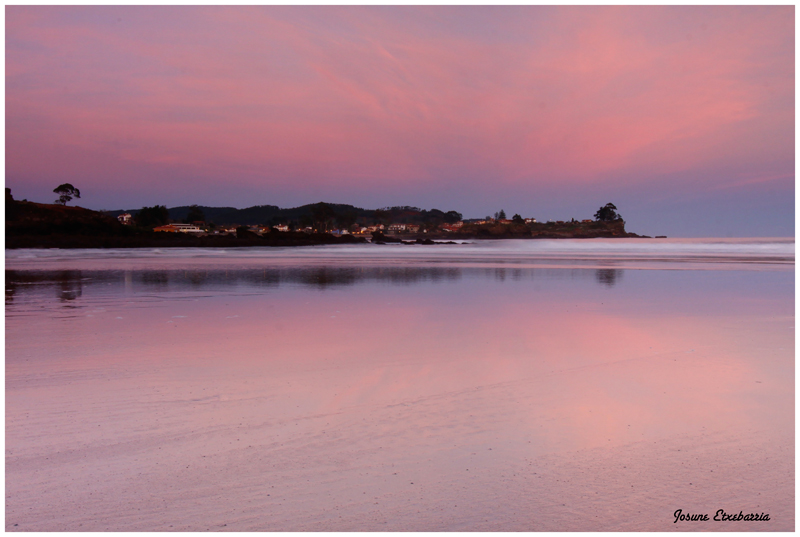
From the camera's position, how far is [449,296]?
36.9ft

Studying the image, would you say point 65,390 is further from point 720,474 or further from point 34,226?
point 34,226

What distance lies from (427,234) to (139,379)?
530ft

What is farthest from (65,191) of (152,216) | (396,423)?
A: (396,423)

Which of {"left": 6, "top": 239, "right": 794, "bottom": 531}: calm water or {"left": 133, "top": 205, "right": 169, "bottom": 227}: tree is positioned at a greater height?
{"left": 133, "top": 205, "right": 169, "bottom": 227}: tree

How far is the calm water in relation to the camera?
2.83 metres

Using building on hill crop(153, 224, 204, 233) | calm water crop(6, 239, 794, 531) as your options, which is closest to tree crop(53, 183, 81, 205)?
building on hill crop(153, 224, 204, 233)

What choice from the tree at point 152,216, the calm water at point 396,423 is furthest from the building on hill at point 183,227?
the calm water at point 396,423

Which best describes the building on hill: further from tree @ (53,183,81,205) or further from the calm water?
the calm water

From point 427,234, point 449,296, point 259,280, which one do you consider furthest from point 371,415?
point 427,234

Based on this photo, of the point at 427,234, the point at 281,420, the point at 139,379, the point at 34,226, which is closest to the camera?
the point at 281,420

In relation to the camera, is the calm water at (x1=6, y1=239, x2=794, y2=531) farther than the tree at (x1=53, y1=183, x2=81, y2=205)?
No

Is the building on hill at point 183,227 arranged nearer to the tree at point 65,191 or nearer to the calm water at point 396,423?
the tree at point 65,191

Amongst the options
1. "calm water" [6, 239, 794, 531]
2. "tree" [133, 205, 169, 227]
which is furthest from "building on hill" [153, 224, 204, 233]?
"calm water" [6, 239, 794, 531]

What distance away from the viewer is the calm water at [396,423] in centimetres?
283
